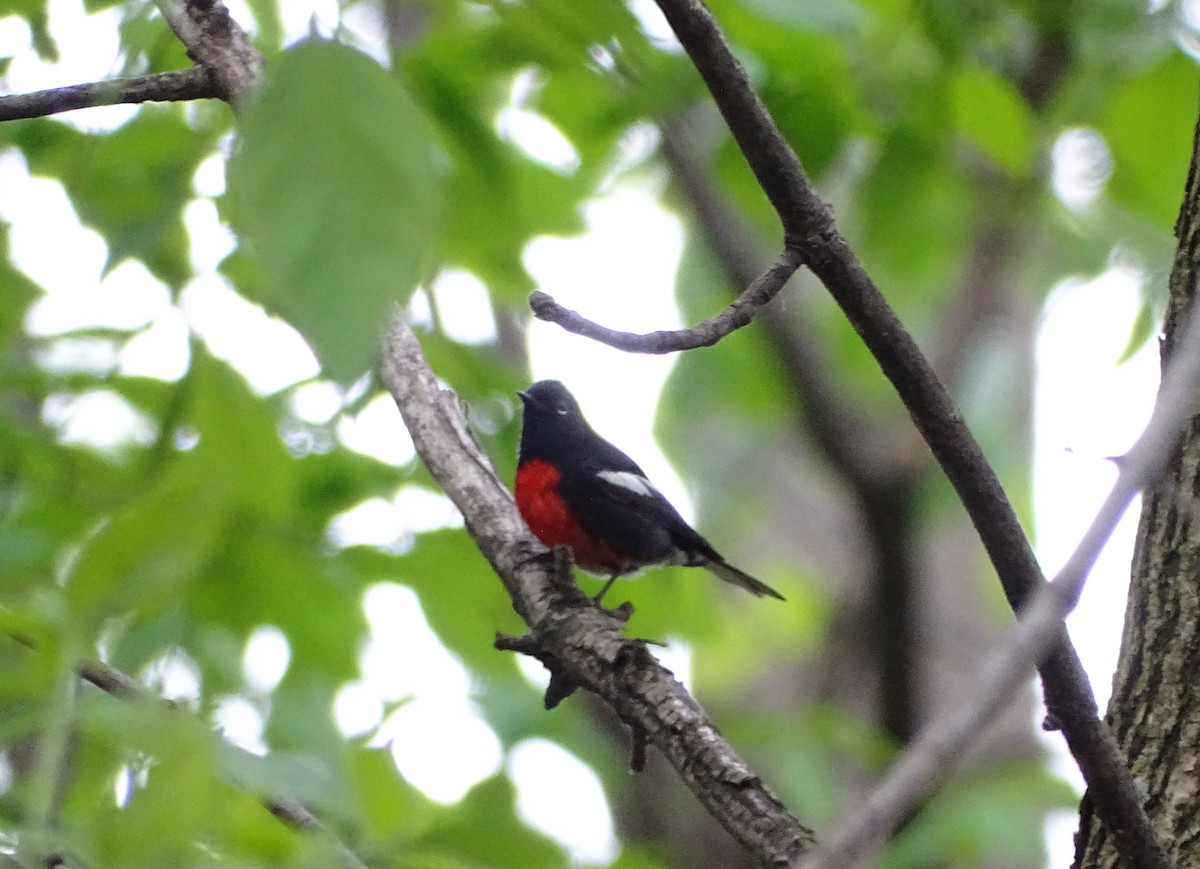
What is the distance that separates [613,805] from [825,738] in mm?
2706

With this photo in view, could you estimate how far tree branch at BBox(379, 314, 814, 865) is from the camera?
1.90m

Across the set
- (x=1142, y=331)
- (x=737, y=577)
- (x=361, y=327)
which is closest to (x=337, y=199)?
(x=361, y=327)

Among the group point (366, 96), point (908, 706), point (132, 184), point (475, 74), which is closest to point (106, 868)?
point (366, 96)

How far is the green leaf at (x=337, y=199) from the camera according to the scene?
664 mm

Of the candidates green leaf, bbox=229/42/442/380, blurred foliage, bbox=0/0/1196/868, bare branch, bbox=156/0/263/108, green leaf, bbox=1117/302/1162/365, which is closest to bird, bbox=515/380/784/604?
blurred foliage, bbox=0/0/1196/868

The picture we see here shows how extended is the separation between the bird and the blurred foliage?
577 millimetres

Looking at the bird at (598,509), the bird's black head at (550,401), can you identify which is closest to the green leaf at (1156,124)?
the bird at (598,509)

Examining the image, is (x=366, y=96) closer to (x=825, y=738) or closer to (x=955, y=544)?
(x=825, y=738)

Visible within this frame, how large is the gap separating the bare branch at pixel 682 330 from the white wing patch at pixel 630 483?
3310mm

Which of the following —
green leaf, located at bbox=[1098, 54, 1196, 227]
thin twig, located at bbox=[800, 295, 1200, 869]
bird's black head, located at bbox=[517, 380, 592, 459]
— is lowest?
thin twig, located at bbox=[800, 295, 1200, 869]

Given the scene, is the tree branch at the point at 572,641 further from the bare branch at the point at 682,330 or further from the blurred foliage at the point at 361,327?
the bare branch at the point at 682,330

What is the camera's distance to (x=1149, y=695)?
201 centimetres

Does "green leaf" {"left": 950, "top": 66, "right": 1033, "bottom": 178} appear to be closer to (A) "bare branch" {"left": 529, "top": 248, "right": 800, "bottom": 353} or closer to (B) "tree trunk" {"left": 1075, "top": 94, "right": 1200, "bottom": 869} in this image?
(B) "tree trunk" {"left": 1075, "top": 94, "right": 1200, "bottom": 869}

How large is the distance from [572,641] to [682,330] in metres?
1.00
